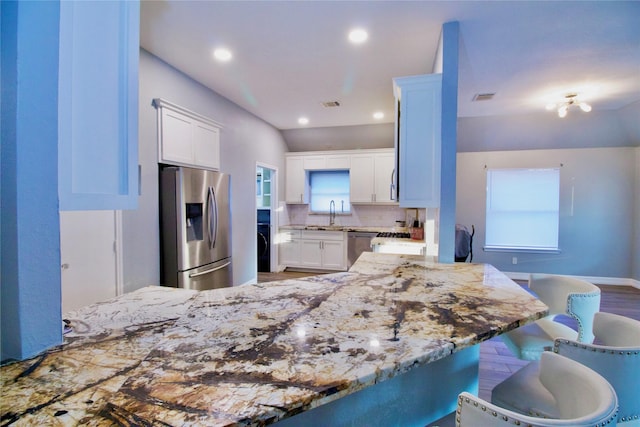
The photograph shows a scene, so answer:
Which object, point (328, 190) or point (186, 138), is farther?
point (328, 190)

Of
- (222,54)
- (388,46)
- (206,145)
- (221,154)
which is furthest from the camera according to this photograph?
(221,154)

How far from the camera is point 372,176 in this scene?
18.5ft

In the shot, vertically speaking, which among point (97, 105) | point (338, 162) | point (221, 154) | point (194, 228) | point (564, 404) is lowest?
point (564, 404)

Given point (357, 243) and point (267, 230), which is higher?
point (267, 230)

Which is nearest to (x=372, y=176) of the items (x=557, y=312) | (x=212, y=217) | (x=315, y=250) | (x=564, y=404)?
(x=315, y=250)

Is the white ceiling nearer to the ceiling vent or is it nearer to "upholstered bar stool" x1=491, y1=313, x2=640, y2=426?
the ceiling vent

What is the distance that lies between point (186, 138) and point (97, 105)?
2499mm

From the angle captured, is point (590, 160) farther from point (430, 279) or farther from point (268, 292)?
point (268, 292)

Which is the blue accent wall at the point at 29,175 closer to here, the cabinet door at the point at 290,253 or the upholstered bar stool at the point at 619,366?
the upholstered bar stool at the point at 619,366

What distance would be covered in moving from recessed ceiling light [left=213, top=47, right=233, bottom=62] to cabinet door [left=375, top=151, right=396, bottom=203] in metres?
3.34

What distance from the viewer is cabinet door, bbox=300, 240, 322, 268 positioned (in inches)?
222

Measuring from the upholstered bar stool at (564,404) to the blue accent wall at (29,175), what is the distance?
3.85ft

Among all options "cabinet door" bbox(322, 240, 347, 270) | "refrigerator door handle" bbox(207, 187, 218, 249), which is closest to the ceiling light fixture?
"cabinet door" bbox(322, 240, 347, 270)

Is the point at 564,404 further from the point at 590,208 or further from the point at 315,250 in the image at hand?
the point at 590,208
